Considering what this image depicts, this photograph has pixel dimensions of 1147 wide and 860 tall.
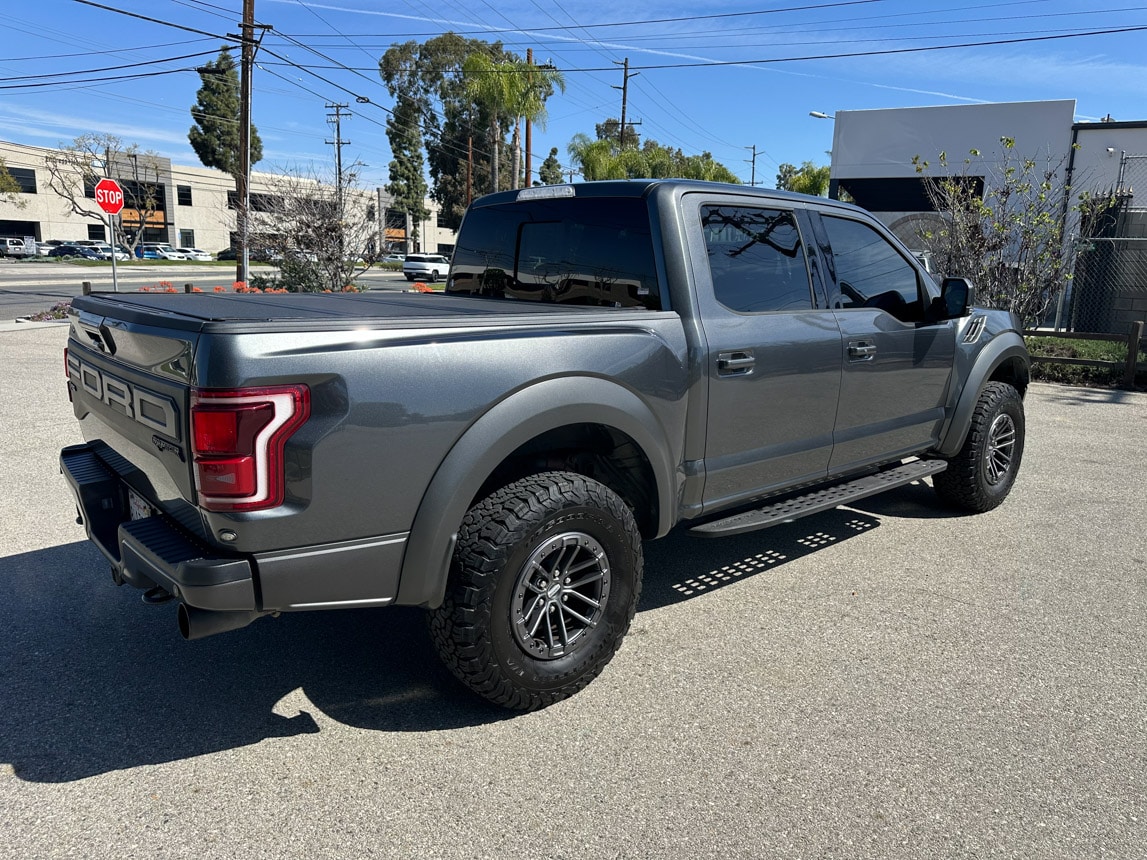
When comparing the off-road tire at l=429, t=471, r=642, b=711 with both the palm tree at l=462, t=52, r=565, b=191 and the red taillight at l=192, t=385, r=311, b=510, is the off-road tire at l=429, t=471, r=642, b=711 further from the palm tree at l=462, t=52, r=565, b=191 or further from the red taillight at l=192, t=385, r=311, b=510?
the palm tree at l=462, t=52, r=565, b=191

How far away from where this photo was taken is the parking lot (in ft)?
8.25

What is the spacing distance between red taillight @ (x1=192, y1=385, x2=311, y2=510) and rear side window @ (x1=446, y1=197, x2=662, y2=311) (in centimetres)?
169

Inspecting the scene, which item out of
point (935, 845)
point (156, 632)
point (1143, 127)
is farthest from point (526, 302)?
point (1143, 127)

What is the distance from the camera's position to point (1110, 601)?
14.0ft

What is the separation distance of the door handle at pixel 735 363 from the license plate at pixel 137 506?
2221 millimetres

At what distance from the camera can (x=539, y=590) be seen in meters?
3.10

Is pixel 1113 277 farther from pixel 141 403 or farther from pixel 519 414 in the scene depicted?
pixel 141 403

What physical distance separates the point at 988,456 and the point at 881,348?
63.5 inches

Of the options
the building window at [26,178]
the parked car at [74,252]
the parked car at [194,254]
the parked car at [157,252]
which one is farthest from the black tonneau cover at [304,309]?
the building window at [26,178]

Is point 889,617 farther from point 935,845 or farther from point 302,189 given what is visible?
point 302,189

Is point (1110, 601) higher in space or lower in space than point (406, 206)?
lower

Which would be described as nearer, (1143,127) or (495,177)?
(1143,127)

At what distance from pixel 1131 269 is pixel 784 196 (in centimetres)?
1358

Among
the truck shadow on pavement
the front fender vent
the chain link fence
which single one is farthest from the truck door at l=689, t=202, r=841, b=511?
the chain link fence
